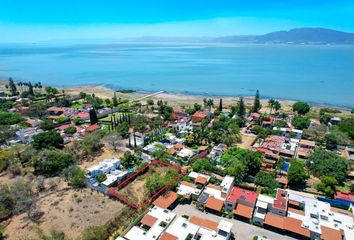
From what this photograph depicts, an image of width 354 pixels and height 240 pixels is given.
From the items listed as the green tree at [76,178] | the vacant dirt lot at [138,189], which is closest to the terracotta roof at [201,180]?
the vacant dirt lot at [138,189]

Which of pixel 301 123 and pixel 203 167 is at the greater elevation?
pixel 203 167

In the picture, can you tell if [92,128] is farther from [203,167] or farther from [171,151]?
[203,167]

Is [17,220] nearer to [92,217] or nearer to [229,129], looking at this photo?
[92,217]

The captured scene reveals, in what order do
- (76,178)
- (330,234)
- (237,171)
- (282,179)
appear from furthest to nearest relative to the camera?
(282,179) < (237,171) < (76,178) < (330,234)

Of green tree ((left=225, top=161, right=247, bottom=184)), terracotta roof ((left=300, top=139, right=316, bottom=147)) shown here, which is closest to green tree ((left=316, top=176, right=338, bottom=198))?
green tree ((left=225, top=161, right=247, bottom=184))

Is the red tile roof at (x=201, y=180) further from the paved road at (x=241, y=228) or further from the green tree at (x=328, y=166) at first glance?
the green tree at (x=328, y=166)

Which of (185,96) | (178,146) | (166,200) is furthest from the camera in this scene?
(185,96)

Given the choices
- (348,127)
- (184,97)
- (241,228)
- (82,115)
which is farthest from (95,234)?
(184,97)
